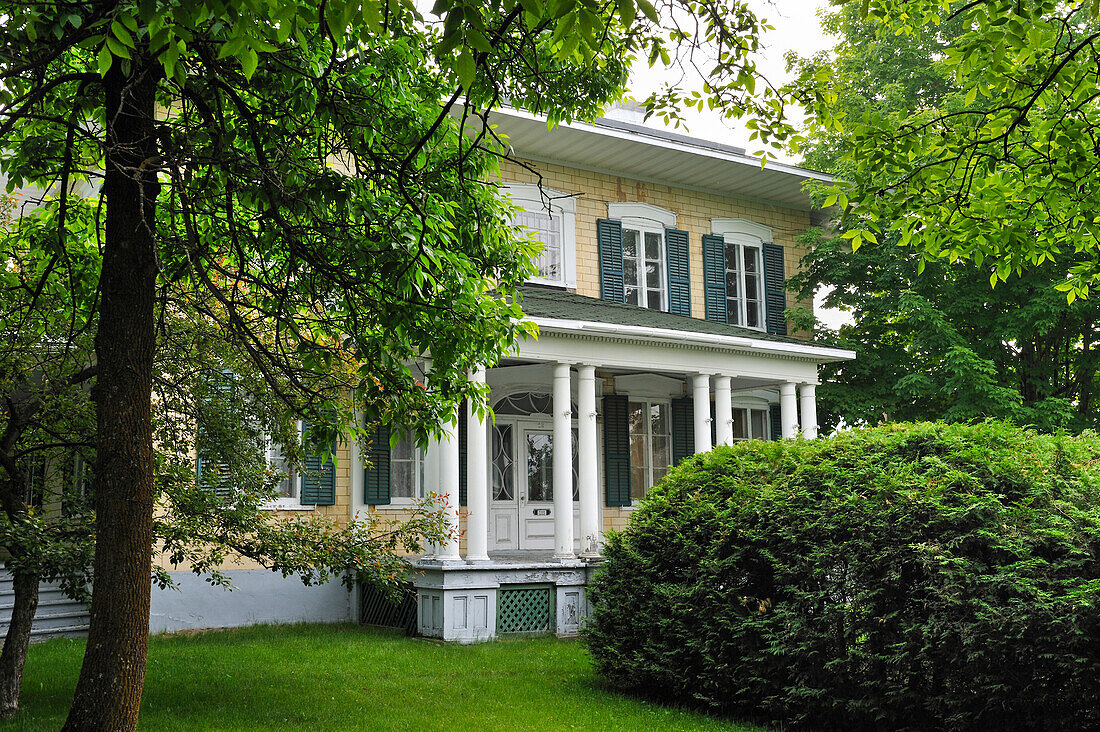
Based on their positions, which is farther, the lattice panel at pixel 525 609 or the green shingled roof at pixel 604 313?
the green shingled roof at pixel 604 313

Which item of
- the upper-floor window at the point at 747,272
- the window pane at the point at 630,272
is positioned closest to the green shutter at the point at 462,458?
the window pane at the point at 630,272

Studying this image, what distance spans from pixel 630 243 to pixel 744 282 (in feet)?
8.63

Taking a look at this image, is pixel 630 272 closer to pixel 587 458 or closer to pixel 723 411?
pixel 723 411

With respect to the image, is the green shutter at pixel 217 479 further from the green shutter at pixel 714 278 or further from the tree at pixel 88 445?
the green shutter at pixel 714 278

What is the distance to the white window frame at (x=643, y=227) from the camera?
17109mm

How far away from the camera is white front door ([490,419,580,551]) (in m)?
15.6

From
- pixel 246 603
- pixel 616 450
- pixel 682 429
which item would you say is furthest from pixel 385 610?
pixel 682 429

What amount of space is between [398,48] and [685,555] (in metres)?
4.93

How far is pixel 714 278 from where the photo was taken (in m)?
17.8

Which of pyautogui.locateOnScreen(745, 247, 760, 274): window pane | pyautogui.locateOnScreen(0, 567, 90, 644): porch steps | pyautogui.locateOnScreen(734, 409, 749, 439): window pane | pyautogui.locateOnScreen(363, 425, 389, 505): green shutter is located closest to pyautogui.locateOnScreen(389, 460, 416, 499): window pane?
pyautogui.locateOnScreen(363, 425, 389, 505): green shutter

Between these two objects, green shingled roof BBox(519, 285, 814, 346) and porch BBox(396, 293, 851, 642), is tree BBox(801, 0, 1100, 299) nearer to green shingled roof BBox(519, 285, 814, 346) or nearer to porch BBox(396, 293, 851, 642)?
porch BBox(396, 293, 851, 642)

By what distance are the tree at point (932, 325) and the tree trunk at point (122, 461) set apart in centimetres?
1323

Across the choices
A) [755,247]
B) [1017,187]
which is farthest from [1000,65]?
[755,247]

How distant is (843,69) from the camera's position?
1977 centimetres
